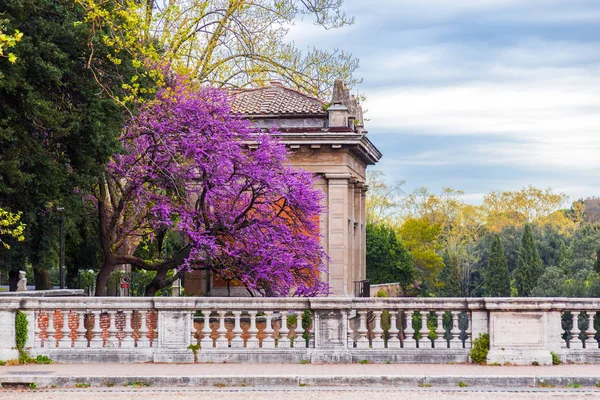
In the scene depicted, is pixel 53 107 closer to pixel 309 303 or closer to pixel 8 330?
pixel 8 330

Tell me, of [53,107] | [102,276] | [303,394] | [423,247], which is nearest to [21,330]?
[303,394]

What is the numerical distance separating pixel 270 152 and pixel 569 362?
16.9 metres

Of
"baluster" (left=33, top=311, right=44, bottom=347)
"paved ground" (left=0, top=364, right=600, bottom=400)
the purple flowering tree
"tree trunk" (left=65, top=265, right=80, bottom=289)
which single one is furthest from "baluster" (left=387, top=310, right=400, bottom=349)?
"tree trunk" (left=65, top=265, right=80, bottom=289)

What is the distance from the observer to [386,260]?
7462 centimetres

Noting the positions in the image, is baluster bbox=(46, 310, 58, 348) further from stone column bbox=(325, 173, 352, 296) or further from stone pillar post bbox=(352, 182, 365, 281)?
stone pillar post bbox=(352, 182, 365, 281)

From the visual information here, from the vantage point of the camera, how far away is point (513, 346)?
17094mm

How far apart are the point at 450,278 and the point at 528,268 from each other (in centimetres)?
962

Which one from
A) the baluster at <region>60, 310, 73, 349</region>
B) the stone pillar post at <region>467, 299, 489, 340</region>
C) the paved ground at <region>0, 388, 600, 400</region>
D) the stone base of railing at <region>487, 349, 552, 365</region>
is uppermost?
the stone pillar post at <region>467, 299, 489, 340</region>

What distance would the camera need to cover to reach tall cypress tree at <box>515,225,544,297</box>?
3226 inches

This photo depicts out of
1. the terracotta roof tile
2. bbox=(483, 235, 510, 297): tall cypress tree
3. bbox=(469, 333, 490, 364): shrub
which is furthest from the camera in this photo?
bbox=(483, 235, 510, 297): tall cypress tree

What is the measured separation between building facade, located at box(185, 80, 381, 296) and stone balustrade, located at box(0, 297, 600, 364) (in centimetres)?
2130

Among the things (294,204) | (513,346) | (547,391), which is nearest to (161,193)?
(294,204)

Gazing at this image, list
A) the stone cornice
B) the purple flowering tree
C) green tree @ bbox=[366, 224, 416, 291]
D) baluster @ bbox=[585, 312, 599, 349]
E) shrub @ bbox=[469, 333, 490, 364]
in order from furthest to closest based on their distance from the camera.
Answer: green tree @ bbox=[366, 224, 416, 291] < the stone cornice < the purple flowering tree < baluster @ bbox=[585, 312, 599, 349] < shrub @ bbox=[469, 333, 490, 364]

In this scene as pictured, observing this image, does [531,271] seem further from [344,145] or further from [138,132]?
[138,132]
